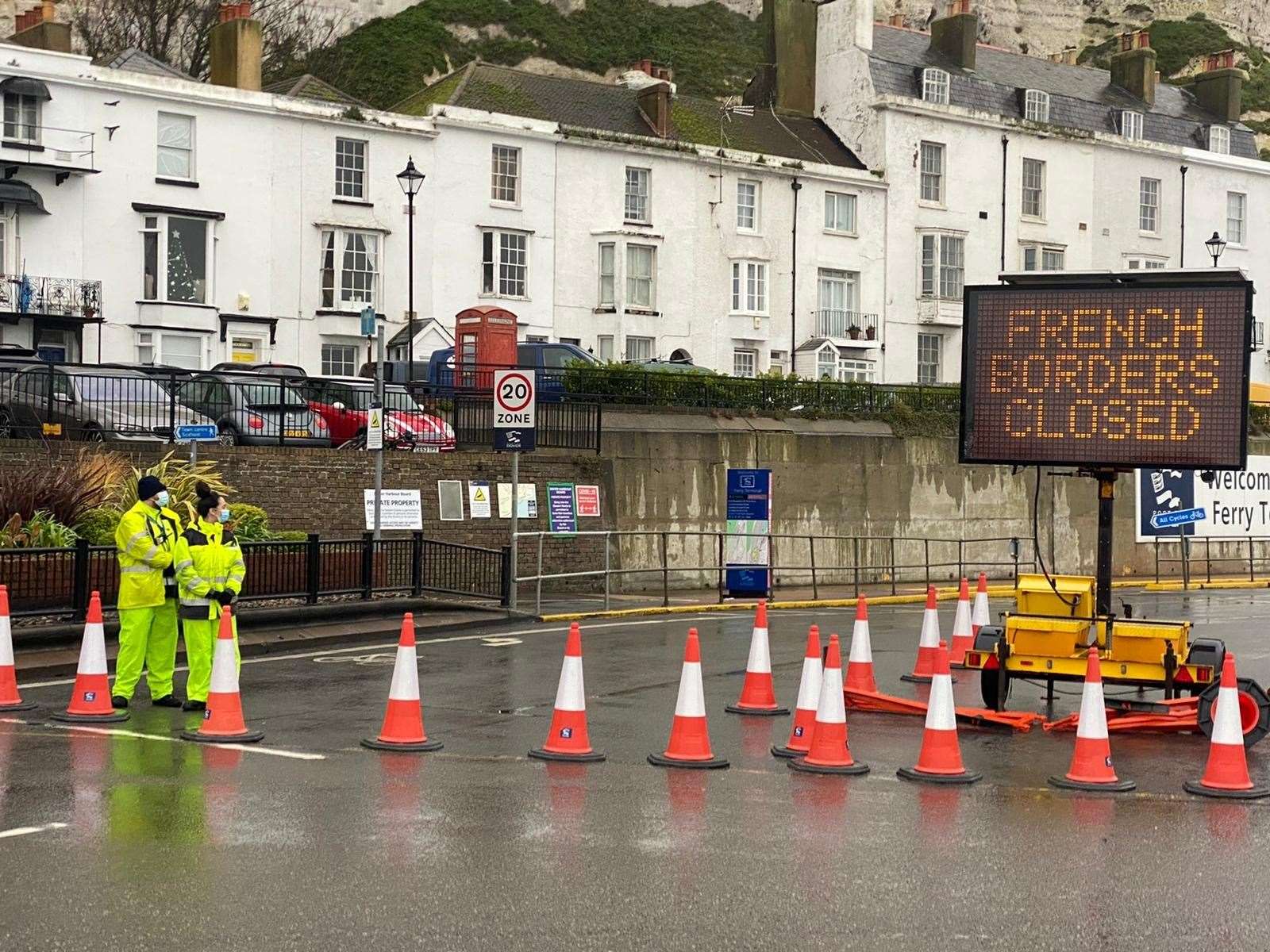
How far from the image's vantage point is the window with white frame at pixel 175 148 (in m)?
43.4

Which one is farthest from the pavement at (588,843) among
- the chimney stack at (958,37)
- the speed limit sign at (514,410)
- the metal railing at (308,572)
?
the chimney stack at (958,37)

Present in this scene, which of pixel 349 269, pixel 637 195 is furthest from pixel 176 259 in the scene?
pixel 637 195

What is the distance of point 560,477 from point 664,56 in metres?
72.9

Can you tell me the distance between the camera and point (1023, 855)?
9188 mm

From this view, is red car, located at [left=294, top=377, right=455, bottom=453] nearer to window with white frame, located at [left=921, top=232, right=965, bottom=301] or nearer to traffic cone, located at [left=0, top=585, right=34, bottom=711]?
traffic cone, located at [left=0, top=585, right=34, bottom=711]

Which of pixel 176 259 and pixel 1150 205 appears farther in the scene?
pixel 1150 205

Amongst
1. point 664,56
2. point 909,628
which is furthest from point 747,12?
point 909,628

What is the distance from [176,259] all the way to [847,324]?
21099mm

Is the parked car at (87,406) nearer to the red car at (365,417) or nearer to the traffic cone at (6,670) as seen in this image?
the red car at (365,417)

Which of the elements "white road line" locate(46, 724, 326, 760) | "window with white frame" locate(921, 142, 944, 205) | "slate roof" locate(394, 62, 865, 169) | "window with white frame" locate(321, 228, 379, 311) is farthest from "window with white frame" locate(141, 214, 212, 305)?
"white road line" locate(46, 724, 326, 760)

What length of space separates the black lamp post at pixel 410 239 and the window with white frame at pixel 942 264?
17595mm

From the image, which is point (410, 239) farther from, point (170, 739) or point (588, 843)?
point (588, 843)

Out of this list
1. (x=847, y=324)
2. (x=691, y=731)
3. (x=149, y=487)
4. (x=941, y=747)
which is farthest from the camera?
(x=847, y=324)

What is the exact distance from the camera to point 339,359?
1805 inches
